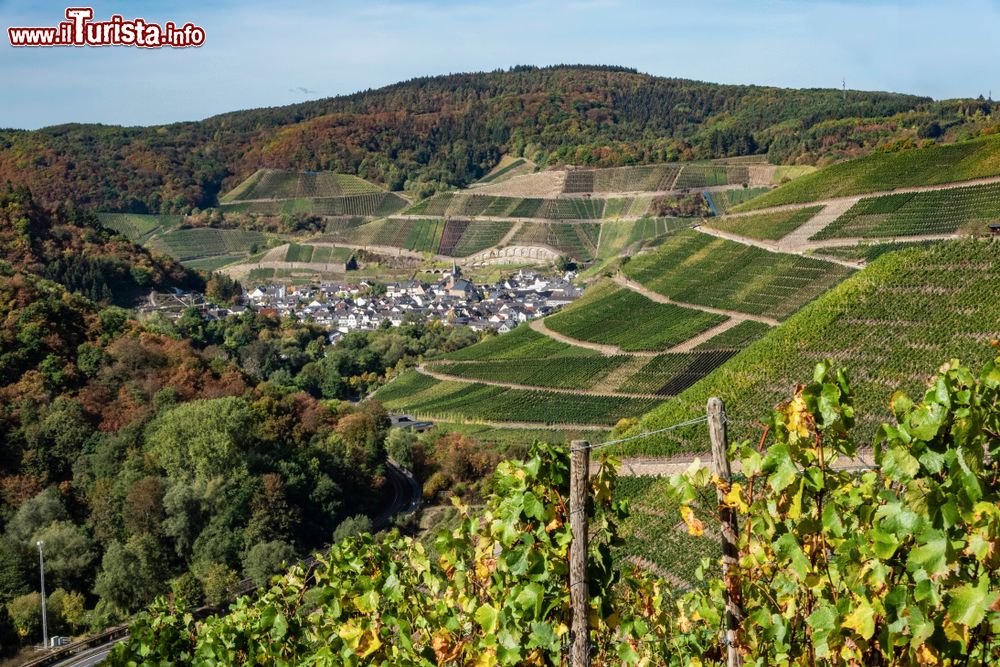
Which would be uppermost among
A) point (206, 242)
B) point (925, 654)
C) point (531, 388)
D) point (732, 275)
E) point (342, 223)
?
point (342, 223)

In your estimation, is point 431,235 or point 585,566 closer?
point 585,566

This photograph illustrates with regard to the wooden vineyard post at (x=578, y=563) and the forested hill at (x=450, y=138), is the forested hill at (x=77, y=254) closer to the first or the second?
the wooden vineyard post at (x=578, y=563)

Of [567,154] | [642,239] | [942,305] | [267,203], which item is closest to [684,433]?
[942,305]

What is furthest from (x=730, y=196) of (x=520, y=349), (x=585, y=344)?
(x=585, y=344)

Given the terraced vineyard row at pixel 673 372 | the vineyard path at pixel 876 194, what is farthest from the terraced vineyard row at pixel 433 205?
the terraced vineyard row at pixel 673 372

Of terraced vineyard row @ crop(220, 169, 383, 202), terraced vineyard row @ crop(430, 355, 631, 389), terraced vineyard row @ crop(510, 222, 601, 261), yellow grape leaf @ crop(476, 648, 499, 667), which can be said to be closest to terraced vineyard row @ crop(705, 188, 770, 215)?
terraced vineyard row @ crop(510, 222, 601, 261)

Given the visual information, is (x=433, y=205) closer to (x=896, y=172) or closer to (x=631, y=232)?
(x=631, y=232)

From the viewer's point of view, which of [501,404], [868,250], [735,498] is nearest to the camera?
[735,498]

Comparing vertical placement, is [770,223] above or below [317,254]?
above
